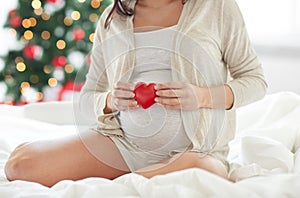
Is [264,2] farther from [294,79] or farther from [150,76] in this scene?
[150,76]

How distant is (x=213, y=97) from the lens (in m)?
1.50

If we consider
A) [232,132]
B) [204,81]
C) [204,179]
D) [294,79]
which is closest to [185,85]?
[204,81]

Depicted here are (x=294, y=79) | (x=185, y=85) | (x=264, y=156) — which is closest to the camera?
(x=185, y=85)

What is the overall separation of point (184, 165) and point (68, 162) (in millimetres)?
325

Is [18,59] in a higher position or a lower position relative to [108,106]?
lower

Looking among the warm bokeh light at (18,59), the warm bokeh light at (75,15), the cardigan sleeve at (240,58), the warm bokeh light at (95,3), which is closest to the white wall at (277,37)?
the warm bokeh light at (95,3)

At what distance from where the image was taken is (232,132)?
1610 mm

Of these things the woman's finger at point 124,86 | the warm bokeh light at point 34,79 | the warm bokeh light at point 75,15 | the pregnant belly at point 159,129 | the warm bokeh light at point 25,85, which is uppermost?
the woman's finger at point 124,86

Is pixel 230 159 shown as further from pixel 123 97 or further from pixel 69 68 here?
pixel 69 68

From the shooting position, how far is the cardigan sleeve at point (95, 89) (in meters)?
1.62

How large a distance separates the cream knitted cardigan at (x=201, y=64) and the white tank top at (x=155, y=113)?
0.07ft

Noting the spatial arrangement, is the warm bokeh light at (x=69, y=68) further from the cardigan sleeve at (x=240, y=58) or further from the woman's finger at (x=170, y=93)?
the woman's finger at (x=170, y=93)

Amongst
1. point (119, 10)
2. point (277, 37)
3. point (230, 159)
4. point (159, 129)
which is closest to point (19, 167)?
point (159, 129)

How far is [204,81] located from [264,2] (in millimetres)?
1951
